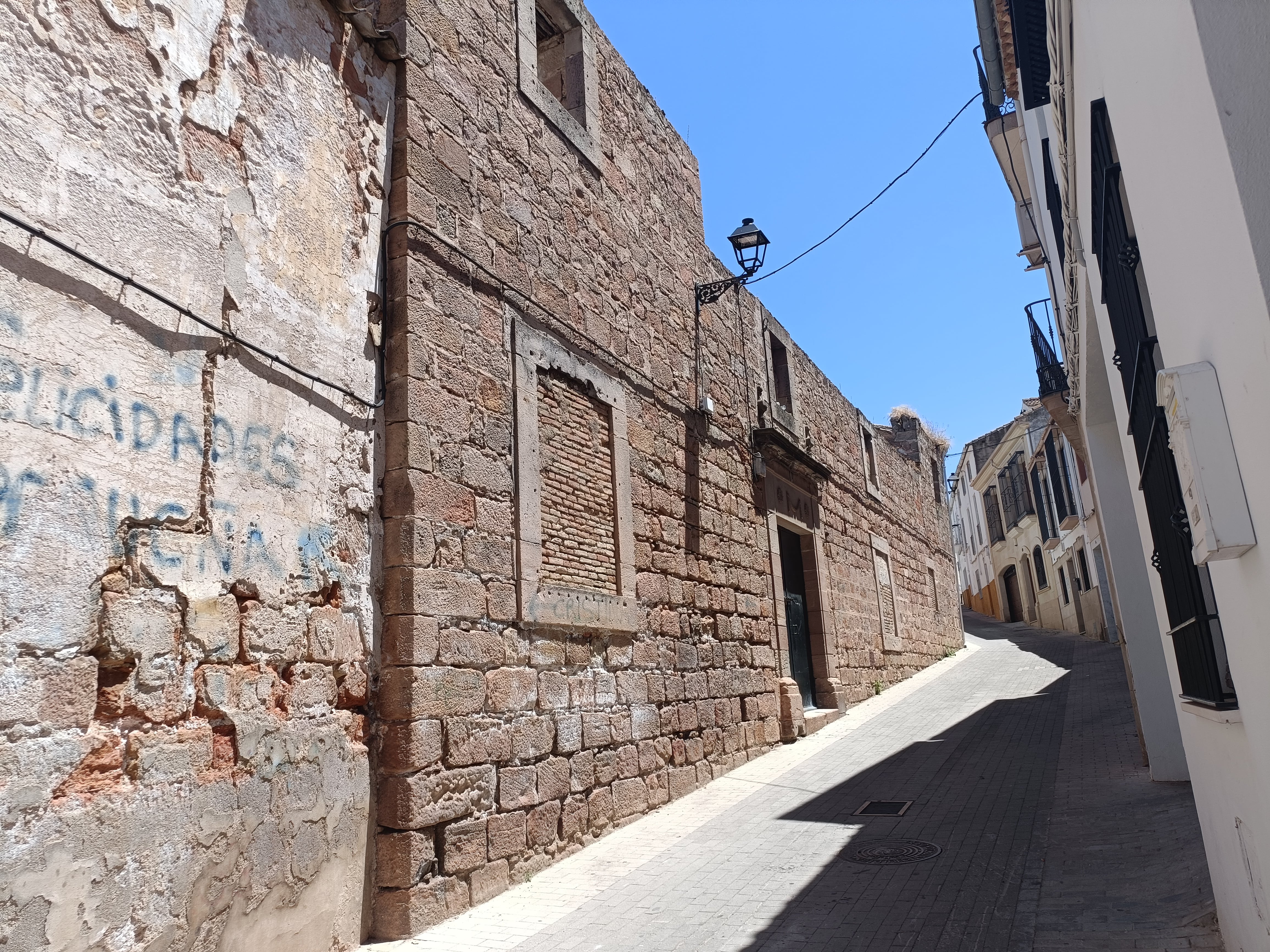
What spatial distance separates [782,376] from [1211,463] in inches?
361

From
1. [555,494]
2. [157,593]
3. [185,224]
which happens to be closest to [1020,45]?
[555,494]

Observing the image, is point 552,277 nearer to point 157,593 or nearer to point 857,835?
point 157,593

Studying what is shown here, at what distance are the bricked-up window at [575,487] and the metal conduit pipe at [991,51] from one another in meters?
6.63

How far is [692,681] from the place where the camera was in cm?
695

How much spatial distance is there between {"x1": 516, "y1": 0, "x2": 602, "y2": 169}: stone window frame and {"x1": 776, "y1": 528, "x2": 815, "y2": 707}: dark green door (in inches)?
174

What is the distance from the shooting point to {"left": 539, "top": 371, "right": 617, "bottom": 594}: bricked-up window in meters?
5.59

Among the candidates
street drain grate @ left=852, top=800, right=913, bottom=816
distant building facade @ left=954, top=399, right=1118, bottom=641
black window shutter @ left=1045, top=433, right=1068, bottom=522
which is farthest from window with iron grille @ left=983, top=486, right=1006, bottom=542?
street drain grate @ left=852, top=800, right=913, bottom=816

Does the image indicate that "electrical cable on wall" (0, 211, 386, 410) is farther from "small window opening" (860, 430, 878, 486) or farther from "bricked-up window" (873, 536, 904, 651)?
"small window opening" (860, 430, 878, 486)

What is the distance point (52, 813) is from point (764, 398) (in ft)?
26.2

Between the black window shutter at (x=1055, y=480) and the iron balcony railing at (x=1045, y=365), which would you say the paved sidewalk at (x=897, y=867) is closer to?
the iron balcony railing at (x=1045, y=365)

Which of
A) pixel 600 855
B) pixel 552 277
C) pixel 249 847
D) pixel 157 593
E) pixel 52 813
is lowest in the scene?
pixel 600 855

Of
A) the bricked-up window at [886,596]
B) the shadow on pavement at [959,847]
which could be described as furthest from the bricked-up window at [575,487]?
the bricked-up window at [886,596]

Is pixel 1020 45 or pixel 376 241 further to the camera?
pixel 1020 45

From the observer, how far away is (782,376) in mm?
11078
